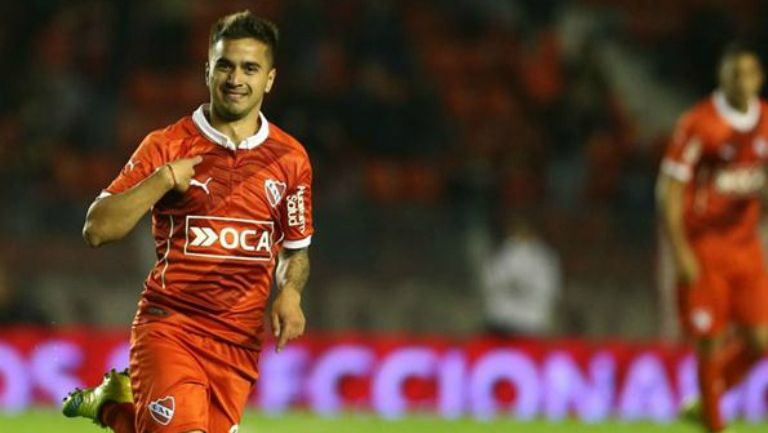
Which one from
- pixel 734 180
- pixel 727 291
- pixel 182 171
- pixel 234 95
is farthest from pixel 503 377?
pixel 182 171

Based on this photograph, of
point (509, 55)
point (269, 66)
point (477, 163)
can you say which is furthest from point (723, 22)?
point (269, 66)

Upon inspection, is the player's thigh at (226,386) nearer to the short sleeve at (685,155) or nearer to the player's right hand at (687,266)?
the player's right hand at (687,266)

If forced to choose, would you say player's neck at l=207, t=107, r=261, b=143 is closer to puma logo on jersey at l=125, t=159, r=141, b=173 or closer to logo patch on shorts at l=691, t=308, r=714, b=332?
puma logo on jersey at l=125, t=159, r=141, b=173

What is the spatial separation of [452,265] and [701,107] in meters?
4.01

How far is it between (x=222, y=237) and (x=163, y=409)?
624mm

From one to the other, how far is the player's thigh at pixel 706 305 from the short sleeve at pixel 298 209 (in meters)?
3.29

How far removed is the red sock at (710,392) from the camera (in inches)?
333

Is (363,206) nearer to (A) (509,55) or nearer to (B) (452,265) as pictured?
(B) (452,265)

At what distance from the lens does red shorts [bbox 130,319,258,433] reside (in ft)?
17.6

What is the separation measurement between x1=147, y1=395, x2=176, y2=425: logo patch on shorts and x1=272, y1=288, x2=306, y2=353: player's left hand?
1.29 feet

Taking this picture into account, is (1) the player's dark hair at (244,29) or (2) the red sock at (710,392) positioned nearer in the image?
(1) the player's dark hair at (244,29)

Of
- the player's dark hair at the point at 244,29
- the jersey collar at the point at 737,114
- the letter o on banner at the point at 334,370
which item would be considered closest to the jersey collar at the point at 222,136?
the player's dark hair at the point at 244,29

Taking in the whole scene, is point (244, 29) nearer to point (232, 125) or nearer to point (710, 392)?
point (232, 125)

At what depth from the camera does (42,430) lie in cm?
972
